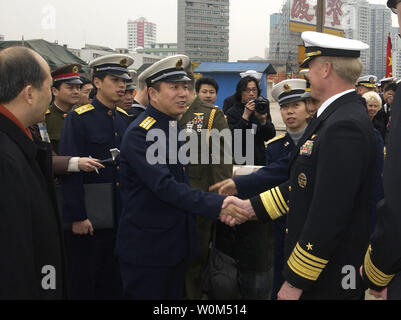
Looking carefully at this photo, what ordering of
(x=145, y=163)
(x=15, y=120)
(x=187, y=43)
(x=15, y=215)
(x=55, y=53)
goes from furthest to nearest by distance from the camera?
(x=187, y=43)
(x=55, y=53)
(x=145, y=163)
(x=15, y=120)
(x=15, y=215)

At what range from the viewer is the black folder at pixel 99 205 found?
12.9 feet

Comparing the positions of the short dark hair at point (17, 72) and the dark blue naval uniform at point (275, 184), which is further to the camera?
the dark blue naval uniform at point (275, 184)

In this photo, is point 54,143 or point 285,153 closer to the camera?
point 285,153

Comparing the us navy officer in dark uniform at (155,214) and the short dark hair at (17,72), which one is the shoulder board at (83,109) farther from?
the short dark hair at (17,72)

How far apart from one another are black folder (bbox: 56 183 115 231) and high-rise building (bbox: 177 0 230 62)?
131625 millimetres

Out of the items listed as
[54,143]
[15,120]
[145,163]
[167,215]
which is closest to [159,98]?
[145,163]

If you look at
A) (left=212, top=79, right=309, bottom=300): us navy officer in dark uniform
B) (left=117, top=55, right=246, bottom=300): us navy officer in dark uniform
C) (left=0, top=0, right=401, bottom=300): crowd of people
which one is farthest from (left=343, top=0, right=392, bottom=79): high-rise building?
(left=117, top=55, right=246, bottom=300): us navy officer in dark uniform

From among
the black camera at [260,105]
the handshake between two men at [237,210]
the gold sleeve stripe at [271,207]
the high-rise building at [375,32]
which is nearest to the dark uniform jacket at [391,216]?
the gold sleeve stripe at [271,207]

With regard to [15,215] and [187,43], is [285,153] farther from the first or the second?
[187,43]

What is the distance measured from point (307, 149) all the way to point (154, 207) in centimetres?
120

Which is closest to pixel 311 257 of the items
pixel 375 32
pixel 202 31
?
pixel 375 32

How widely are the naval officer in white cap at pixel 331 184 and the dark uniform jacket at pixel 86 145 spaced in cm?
199
